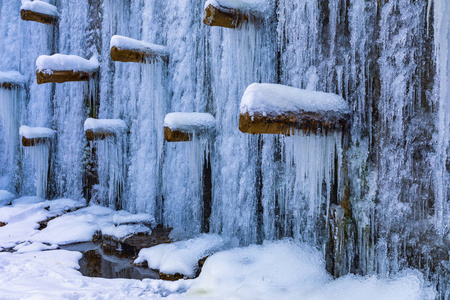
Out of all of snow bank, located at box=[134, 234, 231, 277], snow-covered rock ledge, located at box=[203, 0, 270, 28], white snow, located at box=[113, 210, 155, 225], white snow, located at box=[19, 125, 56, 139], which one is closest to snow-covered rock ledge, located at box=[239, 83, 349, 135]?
snow-covered rock ledge, located at box=[203, 0, 270, 28]

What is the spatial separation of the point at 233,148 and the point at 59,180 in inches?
205

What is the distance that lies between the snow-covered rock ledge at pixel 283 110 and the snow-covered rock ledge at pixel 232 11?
121 centimetres

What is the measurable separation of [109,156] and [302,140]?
4.51m

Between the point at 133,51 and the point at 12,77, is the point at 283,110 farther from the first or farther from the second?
the point at 12,77

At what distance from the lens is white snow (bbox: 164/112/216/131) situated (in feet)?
13.6

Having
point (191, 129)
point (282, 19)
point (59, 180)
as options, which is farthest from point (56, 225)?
point (282, 19)

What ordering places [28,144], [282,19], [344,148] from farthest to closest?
[28,144] → [282,19] → [344,148]

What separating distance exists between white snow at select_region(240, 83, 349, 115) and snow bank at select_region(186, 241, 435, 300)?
4.66ft

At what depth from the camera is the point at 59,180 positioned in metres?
7.98

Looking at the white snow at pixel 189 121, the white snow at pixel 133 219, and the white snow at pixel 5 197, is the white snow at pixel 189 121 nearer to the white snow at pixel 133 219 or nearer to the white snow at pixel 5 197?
the white snow at pixel 133 219

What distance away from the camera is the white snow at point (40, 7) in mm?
7205

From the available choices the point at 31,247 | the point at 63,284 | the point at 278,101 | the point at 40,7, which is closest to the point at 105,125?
the point at 31,247

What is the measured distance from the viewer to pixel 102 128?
19.5 feet

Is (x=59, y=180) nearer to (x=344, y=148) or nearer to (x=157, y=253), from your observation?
(x=157, y=253)
